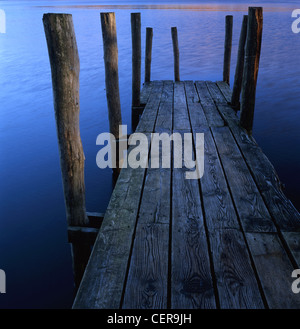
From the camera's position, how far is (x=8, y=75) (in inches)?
618

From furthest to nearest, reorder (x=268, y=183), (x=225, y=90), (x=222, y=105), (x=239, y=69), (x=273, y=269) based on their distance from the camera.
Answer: (x=225, y=90) → (x=222, y=105) → (x=239, y=69) → (x=268, y=183) → (x=273, y=269)

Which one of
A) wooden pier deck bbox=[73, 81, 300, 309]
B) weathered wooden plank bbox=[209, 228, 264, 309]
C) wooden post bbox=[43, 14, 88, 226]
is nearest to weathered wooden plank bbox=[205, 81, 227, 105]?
wooden pier deck bbox=[73, 81, 300, 309]

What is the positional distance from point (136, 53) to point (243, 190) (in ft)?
14.4

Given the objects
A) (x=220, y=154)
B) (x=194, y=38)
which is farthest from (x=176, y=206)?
(x=194, y=38)

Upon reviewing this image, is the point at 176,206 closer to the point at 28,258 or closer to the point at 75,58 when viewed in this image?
the point at 75,58

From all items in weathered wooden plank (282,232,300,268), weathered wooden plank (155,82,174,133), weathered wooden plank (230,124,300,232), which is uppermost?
weathered wooden plank (155,82,174,133)

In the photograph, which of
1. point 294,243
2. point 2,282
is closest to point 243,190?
point 294,243

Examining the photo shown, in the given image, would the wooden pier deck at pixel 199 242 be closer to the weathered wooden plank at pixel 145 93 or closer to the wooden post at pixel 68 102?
the wooden post at pixel 68 102

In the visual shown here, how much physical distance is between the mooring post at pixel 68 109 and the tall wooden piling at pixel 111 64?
2244mm

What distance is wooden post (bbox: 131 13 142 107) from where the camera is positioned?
639 cm

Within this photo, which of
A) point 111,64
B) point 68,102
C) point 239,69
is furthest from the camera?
point 239,69

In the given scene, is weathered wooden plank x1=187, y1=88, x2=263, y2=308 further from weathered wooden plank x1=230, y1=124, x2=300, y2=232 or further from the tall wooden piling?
the tall wooden piling

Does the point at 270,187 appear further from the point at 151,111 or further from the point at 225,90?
the point at 225,90

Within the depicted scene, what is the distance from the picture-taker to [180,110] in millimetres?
6188
